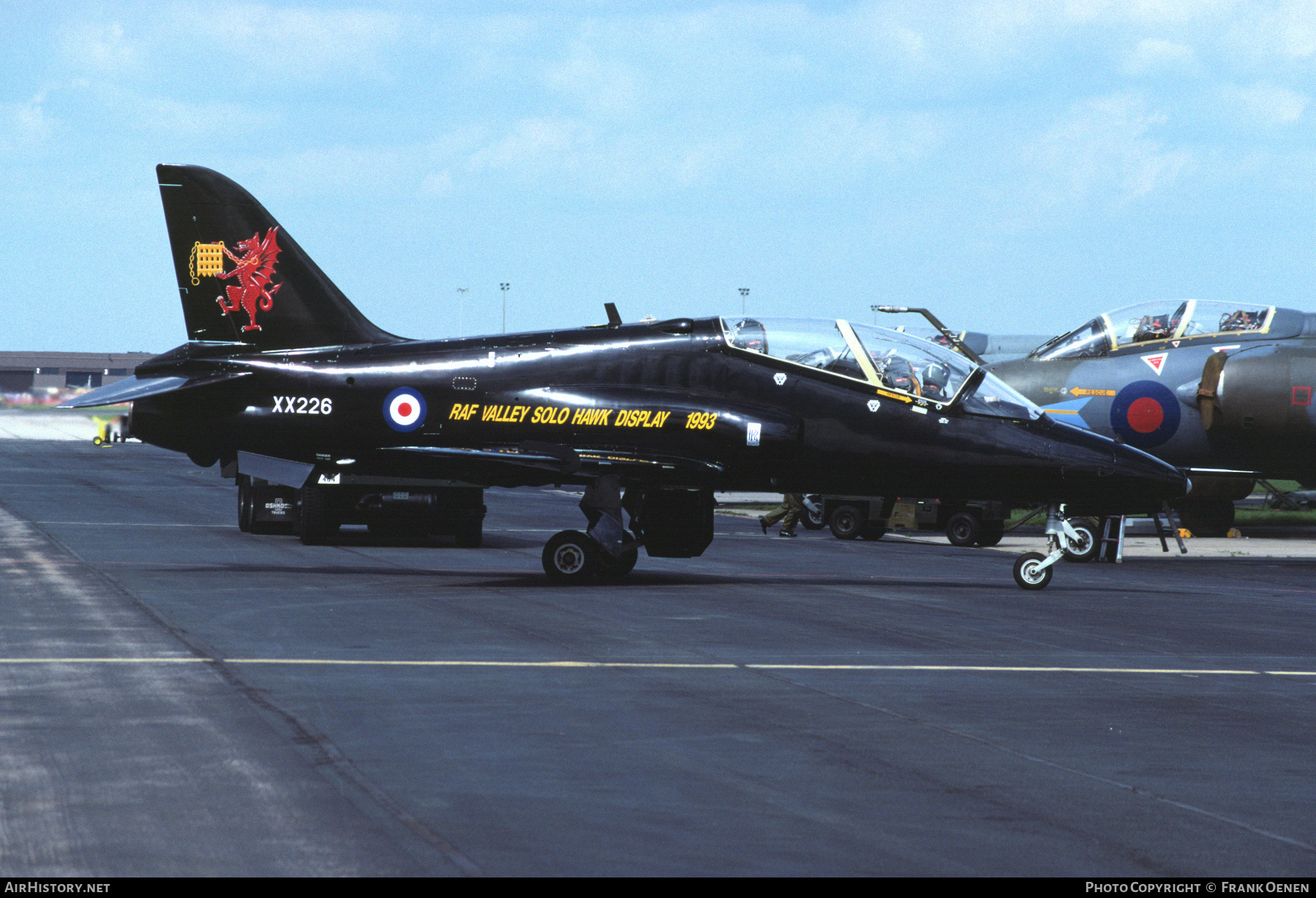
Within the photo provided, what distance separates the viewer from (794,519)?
30.8 metres

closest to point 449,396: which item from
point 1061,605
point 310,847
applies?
point 1061,605

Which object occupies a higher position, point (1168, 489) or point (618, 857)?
point (1168, 489)

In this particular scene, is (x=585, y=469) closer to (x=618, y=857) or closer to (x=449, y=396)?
(x=449, y=396)

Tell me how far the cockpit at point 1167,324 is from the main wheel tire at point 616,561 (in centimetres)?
1079

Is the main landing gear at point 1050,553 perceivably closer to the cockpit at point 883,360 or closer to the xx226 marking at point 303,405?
the cockpit at point 883,360

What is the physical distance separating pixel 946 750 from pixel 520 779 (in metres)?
2.65

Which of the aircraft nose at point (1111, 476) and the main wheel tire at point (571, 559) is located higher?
the aircraft nose at point (1111, 476)

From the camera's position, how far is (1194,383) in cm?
2497

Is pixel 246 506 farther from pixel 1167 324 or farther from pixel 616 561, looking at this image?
pixel 1167 324

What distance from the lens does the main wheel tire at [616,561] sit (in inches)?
734

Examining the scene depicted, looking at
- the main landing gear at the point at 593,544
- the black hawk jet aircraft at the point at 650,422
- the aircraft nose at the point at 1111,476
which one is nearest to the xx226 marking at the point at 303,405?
the black hawk jet aircraft at the point at 650,422

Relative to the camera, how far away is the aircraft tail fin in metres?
19.8

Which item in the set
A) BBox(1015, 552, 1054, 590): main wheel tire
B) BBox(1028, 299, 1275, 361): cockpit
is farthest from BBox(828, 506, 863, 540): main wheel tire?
BBox(1015, 552, 1054, 590): main wheel tire
